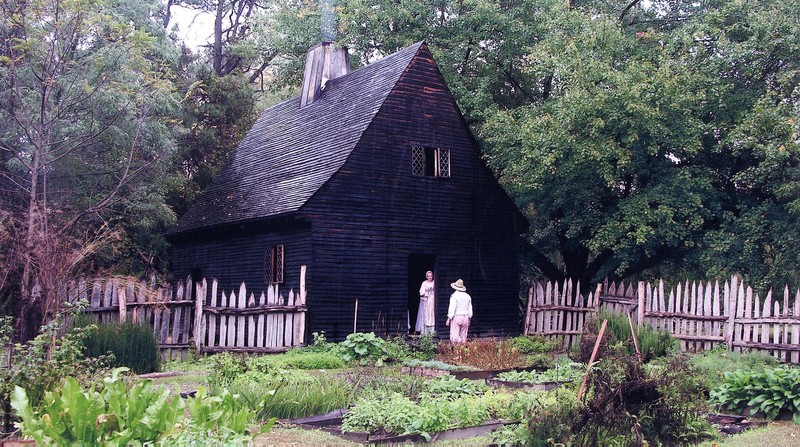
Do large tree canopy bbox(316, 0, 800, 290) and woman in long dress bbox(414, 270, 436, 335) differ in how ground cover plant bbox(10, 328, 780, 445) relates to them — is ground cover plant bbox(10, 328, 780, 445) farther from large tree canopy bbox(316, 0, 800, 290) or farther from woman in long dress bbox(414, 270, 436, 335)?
large tree canopy bbox(316, 0, 800, 290)

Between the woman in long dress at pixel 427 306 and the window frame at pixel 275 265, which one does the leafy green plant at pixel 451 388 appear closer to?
the woman in long dress at pixel 427 306

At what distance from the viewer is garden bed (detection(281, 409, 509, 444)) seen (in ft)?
28.9

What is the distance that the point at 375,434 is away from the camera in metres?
8.91

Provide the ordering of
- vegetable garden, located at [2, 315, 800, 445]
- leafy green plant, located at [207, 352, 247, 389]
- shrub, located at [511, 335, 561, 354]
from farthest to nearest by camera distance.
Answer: shrub, located at [511, 335, 561, 354] < leafy green plant, located at [207, 352, 247, 389] < vegetable garden, located at [2, 315, 800, 445]

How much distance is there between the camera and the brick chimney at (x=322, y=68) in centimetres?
2758

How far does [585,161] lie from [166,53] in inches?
606

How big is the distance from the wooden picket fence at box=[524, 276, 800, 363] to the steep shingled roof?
6854 mm

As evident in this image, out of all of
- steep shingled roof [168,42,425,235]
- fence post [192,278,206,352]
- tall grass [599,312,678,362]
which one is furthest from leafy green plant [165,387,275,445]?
steep shingled roof [168,42,425,235]

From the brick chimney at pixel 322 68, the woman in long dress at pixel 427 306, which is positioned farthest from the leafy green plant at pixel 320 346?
the brick chimney at pixel 322 68

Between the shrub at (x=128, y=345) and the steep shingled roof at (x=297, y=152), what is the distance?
278 inches

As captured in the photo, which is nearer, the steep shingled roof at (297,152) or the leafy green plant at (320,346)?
the leafy green plant at (320,346)

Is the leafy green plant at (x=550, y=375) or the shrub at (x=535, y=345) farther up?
the leafy green plant at (x=550, y=375)

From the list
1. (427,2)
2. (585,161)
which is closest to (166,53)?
(427,2)

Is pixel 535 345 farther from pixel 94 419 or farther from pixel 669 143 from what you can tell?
pixel 94 419
